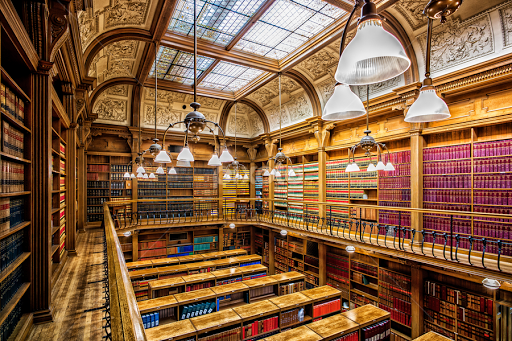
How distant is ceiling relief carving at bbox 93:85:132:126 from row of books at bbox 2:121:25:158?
6099 mm

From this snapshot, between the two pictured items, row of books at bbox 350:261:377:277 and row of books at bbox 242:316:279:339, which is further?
row of books at bbox 350:261:377:277

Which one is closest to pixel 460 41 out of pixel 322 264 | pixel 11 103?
pixel 322 264

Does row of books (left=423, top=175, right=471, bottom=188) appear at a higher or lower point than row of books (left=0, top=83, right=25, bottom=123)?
lower

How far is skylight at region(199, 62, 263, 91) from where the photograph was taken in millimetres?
6527

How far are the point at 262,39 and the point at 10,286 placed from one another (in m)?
5.09

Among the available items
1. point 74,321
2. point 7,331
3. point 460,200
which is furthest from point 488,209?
point 7,331

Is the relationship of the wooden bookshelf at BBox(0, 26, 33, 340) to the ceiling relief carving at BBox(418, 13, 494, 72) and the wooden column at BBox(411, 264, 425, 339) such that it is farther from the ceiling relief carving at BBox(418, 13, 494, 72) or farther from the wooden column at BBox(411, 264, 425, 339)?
the ceiling relief carving at BBox(418, 13, 494, 72)

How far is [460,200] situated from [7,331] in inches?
225

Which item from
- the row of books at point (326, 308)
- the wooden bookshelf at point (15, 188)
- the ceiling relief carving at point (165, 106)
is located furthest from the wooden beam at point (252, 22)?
the row of books at point (326, 308)

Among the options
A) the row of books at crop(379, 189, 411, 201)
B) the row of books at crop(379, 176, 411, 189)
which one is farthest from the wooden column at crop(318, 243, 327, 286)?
the row of books at crop(379, 176, 411, 189)

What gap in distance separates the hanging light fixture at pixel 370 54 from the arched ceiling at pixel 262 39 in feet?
11.2

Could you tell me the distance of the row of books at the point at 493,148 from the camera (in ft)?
12.7

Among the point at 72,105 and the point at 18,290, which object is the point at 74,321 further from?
the point at 72,105

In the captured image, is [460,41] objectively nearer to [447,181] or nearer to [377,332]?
[447,181]
